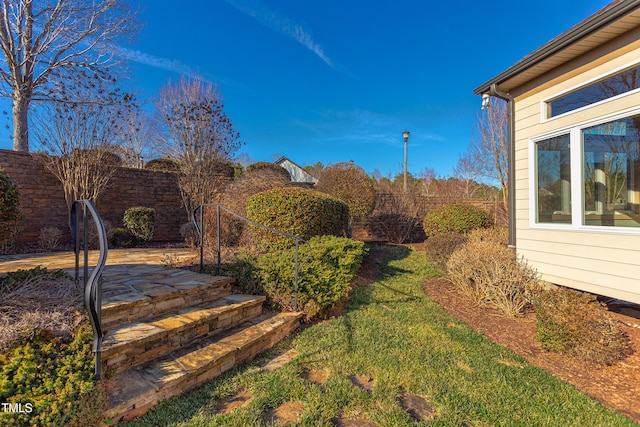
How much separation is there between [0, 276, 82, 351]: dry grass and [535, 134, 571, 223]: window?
5.68m

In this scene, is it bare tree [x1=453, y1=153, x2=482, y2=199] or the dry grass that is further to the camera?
bare tree [x1=453, y1=153, x2=482, y2=199]

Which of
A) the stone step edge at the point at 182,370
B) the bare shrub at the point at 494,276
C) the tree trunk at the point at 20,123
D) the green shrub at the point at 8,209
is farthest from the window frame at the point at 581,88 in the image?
the tree trunk at the point at 20,123

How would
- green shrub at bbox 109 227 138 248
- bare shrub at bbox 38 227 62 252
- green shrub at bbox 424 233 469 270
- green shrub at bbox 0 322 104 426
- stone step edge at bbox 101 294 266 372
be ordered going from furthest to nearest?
green shrub at bbox 109 227 138 248 < bare shrub at bbox 38 227 62 252 < green shrub at bbox 424 233 469 270 < stone step edge at bbox 101 294 266 372 < green shrub at bbox 0 322 104 426

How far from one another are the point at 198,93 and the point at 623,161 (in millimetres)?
9510

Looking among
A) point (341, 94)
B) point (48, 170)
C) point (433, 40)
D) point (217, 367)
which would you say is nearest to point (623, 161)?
point (217, 367)

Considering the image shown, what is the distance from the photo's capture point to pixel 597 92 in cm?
365

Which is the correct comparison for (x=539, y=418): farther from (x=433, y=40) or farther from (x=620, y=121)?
(x=433, y=40)

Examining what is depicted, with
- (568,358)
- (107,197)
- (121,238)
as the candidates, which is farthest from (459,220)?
(107,197)

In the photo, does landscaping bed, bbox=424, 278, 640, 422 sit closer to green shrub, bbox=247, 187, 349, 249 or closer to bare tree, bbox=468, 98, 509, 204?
green shrub, bbox=247, 187, 349, 249

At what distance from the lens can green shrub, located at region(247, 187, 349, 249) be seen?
518 centimetres

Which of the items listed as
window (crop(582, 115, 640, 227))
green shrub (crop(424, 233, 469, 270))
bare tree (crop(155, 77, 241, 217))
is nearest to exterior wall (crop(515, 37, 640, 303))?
window (crop(582, 115, 640, 227))

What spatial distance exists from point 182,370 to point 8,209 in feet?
6.65

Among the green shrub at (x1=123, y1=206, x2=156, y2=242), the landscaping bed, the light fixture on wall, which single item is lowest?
the landscaping bed

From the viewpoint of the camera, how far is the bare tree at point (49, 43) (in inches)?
278
